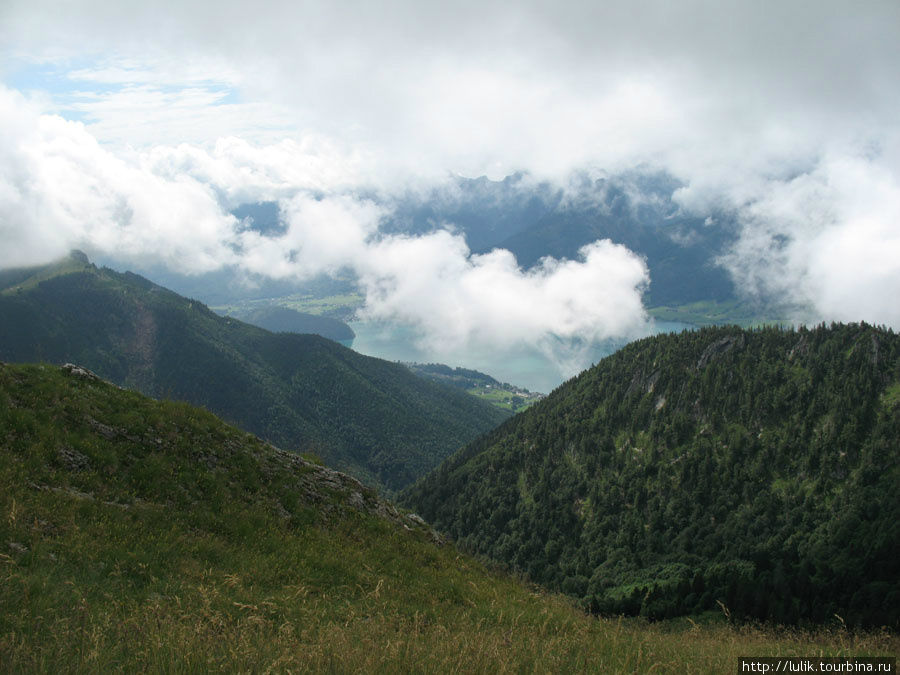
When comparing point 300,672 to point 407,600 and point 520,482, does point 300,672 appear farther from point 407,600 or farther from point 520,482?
point 520,482

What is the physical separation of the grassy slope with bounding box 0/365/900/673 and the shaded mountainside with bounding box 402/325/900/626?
67.6 meters

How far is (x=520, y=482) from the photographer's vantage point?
163m

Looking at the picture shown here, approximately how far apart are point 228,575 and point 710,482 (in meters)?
144

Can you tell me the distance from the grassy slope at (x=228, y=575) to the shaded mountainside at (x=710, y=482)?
6760 cm

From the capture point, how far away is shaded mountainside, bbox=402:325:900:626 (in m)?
86.2

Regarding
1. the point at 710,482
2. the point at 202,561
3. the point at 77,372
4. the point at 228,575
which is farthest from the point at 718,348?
the point at 228,575

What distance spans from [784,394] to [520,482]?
259ft

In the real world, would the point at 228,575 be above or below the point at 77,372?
below

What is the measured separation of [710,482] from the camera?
13212 cm

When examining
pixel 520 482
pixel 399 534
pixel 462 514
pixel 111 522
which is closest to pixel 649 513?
pixel 520 482

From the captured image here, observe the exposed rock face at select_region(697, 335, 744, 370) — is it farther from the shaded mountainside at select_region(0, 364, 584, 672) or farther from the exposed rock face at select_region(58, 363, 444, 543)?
the shaded mountainside at select_region(0, 364, 584, 672)

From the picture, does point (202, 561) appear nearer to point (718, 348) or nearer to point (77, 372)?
Result: point (77, 372)

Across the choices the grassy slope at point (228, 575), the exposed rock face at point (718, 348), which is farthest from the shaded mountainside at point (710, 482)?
the grassy slope at point (228, 575)

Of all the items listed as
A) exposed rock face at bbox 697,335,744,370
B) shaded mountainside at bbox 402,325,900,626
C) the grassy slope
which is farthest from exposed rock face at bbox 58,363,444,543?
exposed rock face at bbox 697,335,744,370
